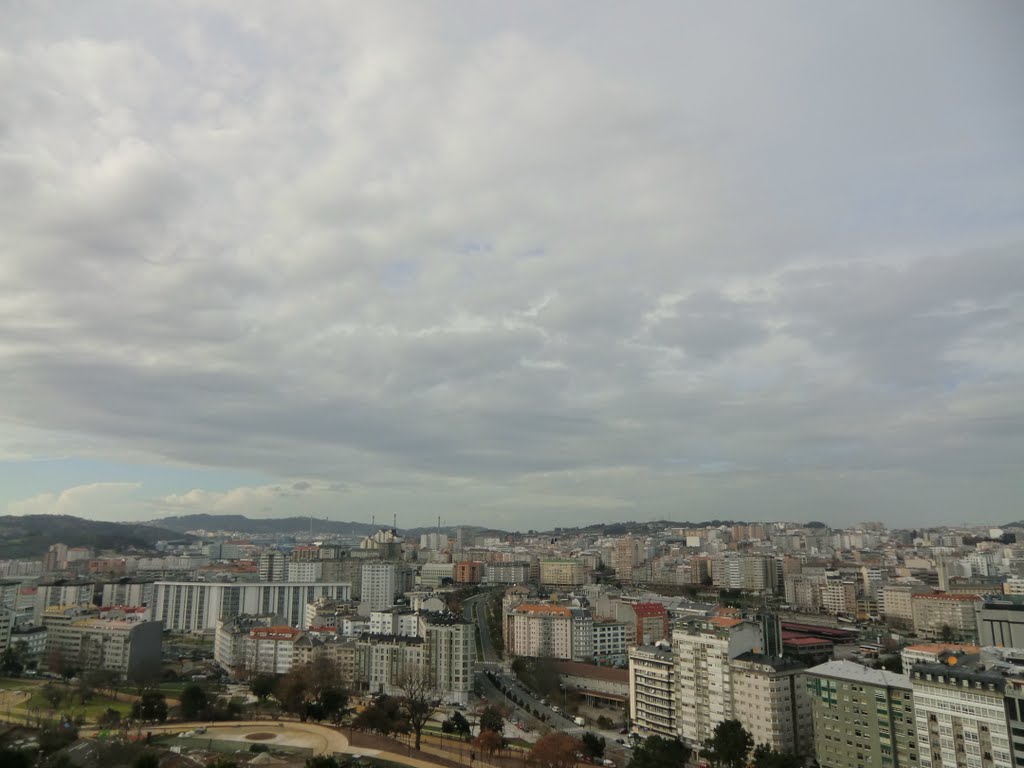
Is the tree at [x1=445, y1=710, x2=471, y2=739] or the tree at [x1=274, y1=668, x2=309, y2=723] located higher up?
the tree at [x1=274, y1=668, x2=309, y2=723]

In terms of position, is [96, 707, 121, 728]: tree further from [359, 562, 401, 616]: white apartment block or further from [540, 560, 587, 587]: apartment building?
[540, 560, 587, 587]: apartment building

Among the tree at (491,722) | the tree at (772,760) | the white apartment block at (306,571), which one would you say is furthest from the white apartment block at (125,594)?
the tree at (772,760)

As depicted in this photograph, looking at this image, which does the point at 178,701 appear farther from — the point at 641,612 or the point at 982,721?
the point at 982,721

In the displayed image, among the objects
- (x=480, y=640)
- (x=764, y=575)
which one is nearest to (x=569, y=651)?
(x=480, y=640)

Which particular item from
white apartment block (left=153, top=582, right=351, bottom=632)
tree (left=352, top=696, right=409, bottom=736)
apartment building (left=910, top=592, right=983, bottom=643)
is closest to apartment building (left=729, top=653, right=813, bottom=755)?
tree (left=352, top=696, right=409, bottom=736)

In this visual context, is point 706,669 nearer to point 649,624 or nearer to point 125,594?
point 649,624

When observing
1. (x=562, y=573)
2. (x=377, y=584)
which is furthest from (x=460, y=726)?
(x=562, y=573)

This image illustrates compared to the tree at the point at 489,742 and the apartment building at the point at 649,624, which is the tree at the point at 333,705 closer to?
the tree at the point at 489,742
